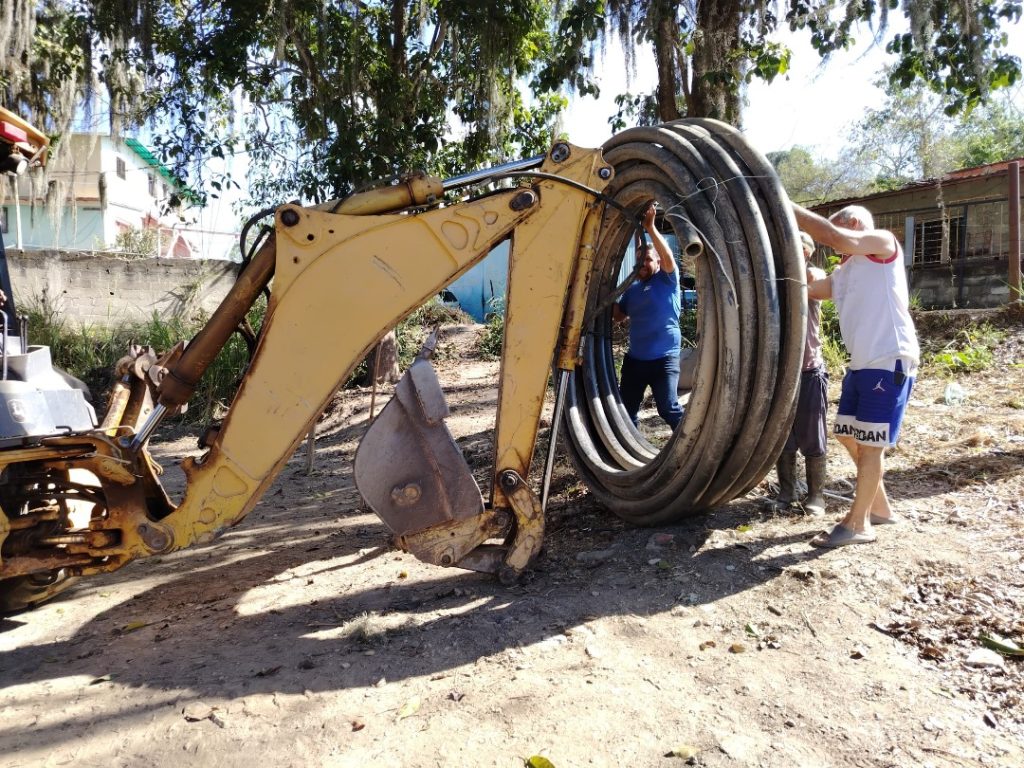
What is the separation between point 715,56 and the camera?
7.41m

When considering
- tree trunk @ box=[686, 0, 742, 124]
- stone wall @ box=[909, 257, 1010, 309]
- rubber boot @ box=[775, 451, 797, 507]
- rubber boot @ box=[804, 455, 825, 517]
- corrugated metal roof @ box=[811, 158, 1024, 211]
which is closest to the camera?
rubber boot @ box=[804, 455, 825, 517]

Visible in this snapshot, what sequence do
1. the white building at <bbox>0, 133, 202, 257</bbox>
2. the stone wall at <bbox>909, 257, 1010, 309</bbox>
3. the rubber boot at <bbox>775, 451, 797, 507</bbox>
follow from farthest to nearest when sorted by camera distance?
the white building at <bbox>0, 133, 202, 257</bbox>
the stone wall at <bbox>909, 257, 1010, 309</bbox>
the rubber boot at <bbox>775, 451, 797, 507</bbox>

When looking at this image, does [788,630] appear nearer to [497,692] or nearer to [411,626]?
[497,692]

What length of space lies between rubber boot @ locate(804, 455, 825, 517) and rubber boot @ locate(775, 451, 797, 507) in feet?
0.40

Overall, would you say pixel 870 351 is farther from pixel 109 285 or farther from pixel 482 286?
pixel 482 286

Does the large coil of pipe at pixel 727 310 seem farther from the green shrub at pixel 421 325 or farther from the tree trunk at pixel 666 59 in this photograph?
the green shrub at pixel 421 325

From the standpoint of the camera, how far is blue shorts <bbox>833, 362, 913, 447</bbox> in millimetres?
3848

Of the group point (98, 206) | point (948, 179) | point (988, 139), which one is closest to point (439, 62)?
point (948, 179)

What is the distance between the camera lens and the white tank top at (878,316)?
3.88 metres

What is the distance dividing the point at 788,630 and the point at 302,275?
2586mm

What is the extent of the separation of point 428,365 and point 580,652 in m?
1.45

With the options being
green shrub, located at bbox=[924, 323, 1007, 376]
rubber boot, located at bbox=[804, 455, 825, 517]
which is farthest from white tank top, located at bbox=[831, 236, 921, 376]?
green shrub, located at bbox=[924, 323, 1007, 376]

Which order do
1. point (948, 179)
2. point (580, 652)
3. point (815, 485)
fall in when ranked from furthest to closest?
1. point (948, 179)
2. point (815, 485)
3. point (580, 652)

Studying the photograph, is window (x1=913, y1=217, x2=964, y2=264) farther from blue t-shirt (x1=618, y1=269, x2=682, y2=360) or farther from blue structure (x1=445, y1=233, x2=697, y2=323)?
blue t-shirt (x1=618, y1=269, x2=682, y2=360)
